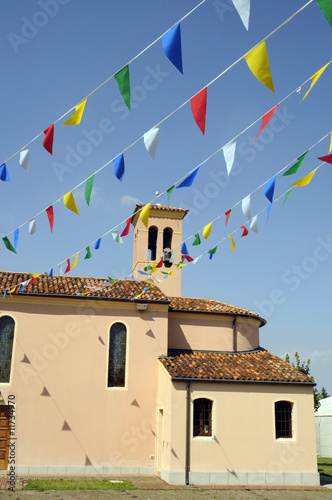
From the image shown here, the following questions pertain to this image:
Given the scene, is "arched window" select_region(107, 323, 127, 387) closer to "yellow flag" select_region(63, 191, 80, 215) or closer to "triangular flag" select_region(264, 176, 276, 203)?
"yellow flag" select_region(63, 191, 80, 215)

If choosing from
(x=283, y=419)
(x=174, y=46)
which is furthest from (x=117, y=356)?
(x=174, y=46)

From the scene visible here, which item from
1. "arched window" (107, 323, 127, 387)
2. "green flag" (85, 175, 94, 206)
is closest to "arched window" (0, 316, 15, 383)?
"arched window" (107, 323, 127, 387)

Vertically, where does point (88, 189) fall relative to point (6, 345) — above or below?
above

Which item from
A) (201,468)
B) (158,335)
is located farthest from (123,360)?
(201,468)

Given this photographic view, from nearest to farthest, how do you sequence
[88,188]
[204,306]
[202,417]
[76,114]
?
1. [76,114]
2. [88,188]
3. [202,417]
4. [204,306]

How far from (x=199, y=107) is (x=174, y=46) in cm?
107

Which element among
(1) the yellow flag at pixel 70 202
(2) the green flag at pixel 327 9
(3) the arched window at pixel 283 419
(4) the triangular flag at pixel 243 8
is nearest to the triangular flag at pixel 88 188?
(1) the yellow flag at pixel 70 202

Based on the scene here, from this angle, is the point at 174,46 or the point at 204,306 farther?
the point at 204,306

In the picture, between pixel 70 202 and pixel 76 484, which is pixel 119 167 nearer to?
pixel 70 202

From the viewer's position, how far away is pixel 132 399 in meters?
16.9

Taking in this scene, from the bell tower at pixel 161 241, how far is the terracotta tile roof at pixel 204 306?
1716 millimetres

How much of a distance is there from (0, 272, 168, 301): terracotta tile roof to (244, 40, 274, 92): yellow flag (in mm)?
12372

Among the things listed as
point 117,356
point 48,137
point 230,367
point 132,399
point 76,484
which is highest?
point 48,137

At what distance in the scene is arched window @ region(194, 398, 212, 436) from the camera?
15.8 meters
